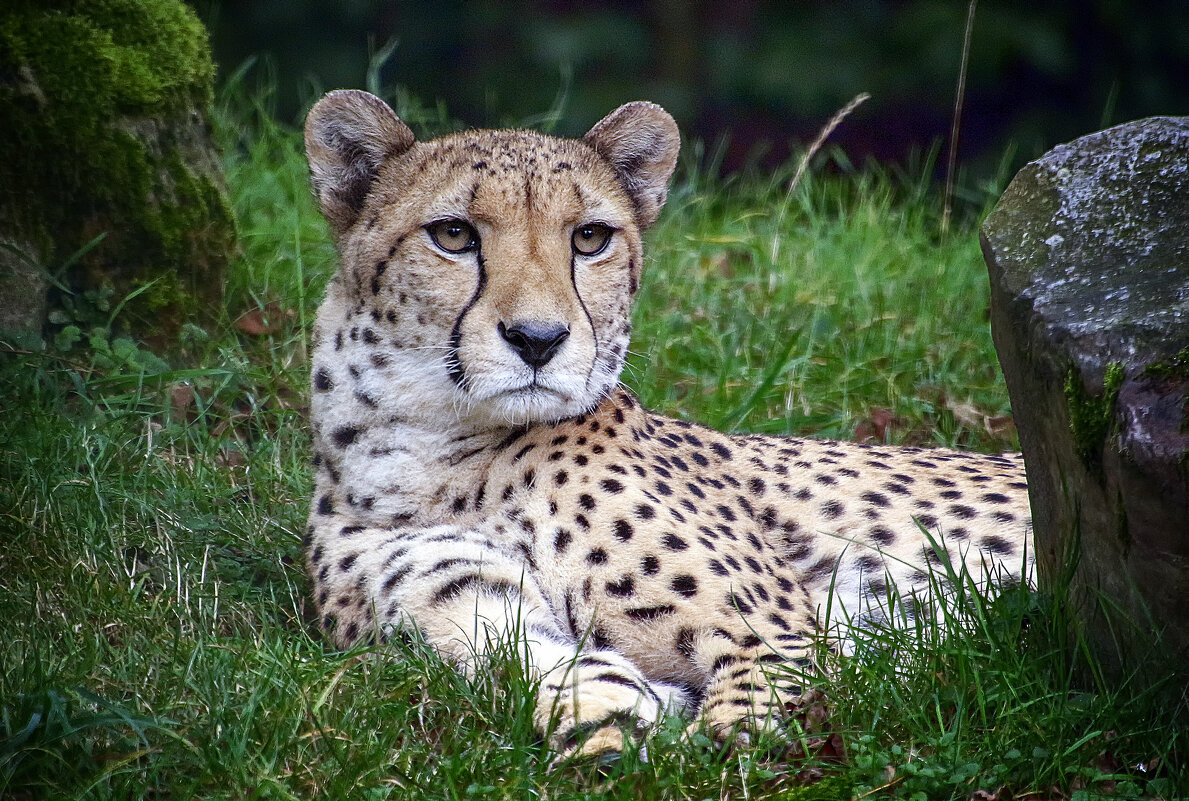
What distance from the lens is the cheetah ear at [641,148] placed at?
12.3 ft

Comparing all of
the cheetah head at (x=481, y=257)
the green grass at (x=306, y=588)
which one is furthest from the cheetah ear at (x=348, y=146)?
the green grass at (x=306, y=588)

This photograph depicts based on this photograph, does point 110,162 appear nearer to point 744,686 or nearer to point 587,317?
point 587,317

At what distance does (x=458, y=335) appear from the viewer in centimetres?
328

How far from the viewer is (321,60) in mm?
8031

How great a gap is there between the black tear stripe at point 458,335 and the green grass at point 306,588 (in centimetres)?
67

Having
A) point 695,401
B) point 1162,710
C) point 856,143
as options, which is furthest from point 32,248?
point 856,143

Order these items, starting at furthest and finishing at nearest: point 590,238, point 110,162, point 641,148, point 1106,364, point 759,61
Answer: point 759,61 < point 110,162 < point 641,148 < point 590,238 < point 1106,364

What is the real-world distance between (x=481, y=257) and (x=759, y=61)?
5.71m

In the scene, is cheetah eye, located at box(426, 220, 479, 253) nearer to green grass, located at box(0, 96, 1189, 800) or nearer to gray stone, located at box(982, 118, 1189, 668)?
green grass, located at box(0, 96, 1189, 800)

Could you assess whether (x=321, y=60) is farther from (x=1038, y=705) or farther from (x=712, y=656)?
(x=1038, y=705)

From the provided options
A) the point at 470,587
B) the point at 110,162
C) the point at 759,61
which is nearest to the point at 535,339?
the point at 470,587

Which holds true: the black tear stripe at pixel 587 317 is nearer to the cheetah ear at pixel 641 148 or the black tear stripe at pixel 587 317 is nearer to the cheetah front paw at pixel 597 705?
the cheetah ear at pixel 641 148

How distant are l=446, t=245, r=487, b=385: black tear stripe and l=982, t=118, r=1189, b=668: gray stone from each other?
118cm

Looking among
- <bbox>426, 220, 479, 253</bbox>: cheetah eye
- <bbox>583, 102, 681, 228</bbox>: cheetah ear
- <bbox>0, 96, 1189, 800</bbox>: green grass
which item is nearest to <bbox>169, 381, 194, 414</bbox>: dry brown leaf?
<bbox>0, 96, 1189, 800</bbox>: green grass
